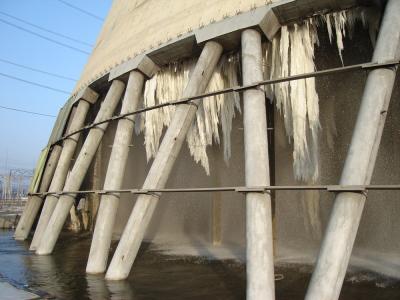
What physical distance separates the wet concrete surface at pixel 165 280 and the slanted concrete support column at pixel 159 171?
1.15 ft

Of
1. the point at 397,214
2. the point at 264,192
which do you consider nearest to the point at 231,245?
the point at 397,214

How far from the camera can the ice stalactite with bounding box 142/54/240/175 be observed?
25.2ft

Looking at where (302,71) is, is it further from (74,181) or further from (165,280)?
(74,181)

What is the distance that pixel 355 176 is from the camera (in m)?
4.51

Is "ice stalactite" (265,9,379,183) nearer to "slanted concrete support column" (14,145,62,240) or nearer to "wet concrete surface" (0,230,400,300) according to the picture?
"wet concrete surface" (0,230,400,300)

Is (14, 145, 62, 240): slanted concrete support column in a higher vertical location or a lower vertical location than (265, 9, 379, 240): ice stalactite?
lower

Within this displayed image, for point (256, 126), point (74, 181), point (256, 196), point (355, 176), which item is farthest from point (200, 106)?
point (355, 176)

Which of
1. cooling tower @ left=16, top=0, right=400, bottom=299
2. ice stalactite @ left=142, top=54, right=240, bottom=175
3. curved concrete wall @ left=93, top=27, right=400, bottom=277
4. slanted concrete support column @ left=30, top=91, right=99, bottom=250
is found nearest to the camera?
cooling tower @ left=16, top=0, right=400, bottom=299

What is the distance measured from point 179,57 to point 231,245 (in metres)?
5.11

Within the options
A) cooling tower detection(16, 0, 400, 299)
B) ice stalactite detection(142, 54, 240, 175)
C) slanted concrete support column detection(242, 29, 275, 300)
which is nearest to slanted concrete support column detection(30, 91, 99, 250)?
cooling tower detection(16, 0, 400, 299)

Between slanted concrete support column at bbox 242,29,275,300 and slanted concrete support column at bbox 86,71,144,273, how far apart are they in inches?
111

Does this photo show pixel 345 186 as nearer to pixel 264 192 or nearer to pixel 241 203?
pixel 264 192

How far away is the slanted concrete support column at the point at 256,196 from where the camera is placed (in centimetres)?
496

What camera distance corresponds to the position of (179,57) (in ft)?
27.0
